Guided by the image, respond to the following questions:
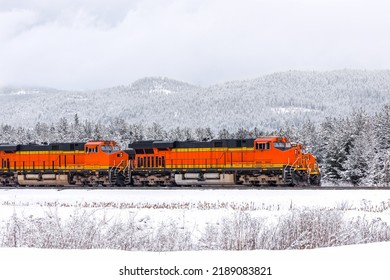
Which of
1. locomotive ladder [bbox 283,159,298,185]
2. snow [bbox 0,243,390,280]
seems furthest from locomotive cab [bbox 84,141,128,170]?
snow [bbox 0,243,390,280]

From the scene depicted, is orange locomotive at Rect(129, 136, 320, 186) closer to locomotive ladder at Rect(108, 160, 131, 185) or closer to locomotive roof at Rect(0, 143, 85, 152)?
locomotive ladder at Rect(108, 160, 131, 185)

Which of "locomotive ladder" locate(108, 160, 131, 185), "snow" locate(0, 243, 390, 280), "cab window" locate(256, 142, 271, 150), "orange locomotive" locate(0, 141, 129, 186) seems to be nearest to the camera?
"snow" locate(0, 243, 390, 280)

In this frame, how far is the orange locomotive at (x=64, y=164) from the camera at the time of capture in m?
38.4

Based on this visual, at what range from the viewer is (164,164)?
1443 inches

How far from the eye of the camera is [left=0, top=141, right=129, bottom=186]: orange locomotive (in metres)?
38.4

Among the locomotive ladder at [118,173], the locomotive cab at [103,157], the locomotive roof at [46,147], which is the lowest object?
the locomotive ladder at [118,173]

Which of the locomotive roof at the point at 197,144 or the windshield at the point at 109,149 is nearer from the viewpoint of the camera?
the locomotive roof at the point at 197,144

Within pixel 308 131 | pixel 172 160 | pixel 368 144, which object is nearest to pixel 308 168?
pixel 172 160

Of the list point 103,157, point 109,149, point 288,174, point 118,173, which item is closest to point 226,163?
point 288,174

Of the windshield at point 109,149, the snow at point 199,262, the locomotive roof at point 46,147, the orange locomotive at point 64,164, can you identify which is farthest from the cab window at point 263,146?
the snow at point 199,262

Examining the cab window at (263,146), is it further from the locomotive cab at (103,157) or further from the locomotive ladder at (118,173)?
the locomotive cab at (103,157)

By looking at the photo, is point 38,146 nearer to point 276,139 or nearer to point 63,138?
point 276,139

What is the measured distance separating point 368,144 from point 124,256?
191ft

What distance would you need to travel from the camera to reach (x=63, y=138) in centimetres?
10250
